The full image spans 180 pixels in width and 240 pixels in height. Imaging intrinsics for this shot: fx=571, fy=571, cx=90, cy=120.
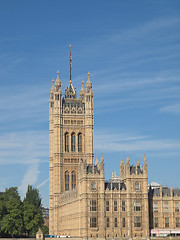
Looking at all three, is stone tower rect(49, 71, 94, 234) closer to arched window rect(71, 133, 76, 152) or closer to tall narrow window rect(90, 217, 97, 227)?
arched window rect(71, 133, 76, 152)

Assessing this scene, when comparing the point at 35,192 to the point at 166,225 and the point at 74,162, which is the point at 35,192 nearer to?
the point at 74,162

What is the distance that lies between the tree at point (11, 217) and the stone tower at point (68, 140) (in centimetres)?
3500

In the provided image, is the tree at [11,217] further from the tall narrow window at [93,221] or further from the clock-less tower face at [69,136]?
the clock-less tower face at [69,136]

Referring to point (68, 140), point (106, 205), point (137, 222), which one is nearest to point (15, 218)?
point (106, 205)

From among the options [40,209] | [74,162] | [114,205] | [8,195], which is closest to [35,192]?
[40,209]

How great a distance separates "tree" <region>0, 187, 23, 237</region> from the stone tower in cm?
3500

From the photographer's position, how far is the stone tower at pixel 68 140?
595 feet

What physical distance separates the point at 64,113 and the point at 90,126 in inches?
374

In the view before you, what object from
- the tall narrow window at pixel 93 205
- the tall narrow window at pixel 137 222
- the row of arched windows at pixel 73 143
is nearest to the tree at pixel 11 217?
the tall narrow window at pixel 93 205

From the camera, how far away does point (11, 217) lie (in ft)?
459

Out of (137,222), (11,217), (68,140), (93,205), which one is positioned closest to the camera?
(93,205)

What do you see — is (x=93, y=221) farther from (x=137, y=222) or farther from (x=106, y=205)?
(x=137, y=222)

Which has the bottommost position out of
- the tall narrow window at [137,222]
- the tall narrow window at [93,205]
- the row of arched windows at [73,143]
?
the tall narrow window at [137,222]

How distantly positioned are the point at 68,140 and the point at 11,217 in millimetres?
49966
